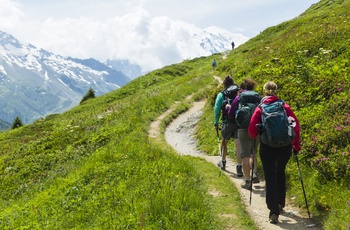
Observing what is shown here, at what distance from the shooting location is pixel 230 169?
13.2 meters

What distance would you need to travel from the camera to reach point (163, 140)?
18609mm

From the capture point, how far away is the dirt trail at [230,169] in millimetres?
8633

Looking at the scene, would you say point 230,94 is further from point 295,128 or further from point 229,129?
point 295,128

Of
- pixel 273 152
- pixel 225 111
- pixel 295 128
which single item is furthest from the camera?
pixel 225 111

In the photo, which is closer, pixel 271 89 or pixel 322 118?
pixel 271 89

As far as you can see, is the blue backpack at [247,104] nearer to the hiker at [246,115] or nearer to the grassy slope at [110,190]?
the hiker at [246,115]

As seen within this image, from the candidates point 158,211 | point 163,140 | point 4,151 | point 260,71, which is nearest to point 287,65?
point 260,71

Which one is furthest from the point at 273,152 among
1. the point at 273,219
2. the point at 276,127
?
the point at 273,219

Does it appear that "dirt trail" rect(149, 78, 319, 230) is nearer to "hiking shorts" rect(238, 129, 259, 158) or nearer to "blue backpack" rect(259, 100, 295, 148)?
"hiking shorts" rect(238, 129, 259, 158)

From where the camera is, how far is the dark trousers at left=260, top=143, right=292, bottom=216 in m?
8.48

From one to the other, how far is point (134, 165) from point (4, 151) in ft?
62.0

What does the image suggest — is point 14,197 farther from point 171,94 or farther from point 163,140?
point 171,94

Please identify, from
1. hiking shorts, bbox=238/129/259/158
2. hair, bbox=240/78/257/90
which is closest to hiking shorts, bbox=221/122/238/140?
hiking shorts, bbox=238/129/259/158

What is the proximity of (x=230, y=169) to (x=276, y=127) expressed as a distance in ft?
17.8
